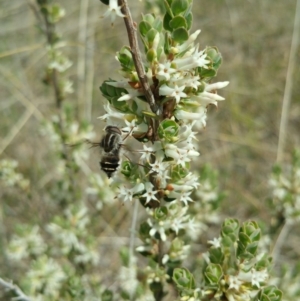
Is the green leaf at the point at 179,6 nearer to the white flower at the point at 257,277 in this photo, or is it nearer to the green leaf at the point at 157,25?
the green leaf at the point at 157,25

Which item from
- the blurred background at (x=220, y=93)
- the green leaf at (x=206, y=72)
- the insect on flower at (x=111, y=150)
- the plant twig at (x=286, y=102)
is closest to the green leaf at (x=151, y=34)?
the green leaf at (x=206, y=72)

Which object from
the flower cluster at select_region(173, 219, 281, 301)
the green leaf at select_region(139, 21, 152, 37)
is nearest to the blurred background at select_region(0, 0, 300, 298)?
the flower cluster at select_region(173, 219, 281, 301)

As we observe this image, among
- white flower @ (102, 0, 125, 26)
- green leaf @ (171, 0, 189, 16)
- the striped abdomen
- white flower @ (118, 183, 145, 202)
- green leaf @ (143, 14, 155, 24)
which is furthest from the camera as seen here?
the striped abdomen

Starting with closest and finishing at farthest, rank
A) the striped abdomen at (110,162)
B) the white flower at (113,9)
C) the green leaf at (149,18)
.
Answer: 1. the white flower at (113,9)
2. the green leaf at (149,18)
3. the striped abdomen at (110,162)

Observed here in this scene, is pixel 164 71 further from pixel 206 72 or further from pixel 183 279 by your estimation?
pixel 183 279

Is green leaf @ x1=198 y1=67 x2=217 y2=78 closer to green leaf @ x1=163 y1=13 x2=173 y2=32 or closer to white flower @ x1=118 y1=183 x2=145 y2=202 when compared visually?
green leaf @ x1=163 y1=13 x2=173 y2=32

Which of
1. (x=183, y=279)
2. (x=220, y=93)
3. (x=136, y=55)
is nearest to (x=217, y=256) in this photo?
(x=183, y=279)

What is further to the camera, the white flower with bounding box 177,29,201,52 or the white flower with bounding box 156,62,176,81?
the white flower with bounding box 177,29,201,52
